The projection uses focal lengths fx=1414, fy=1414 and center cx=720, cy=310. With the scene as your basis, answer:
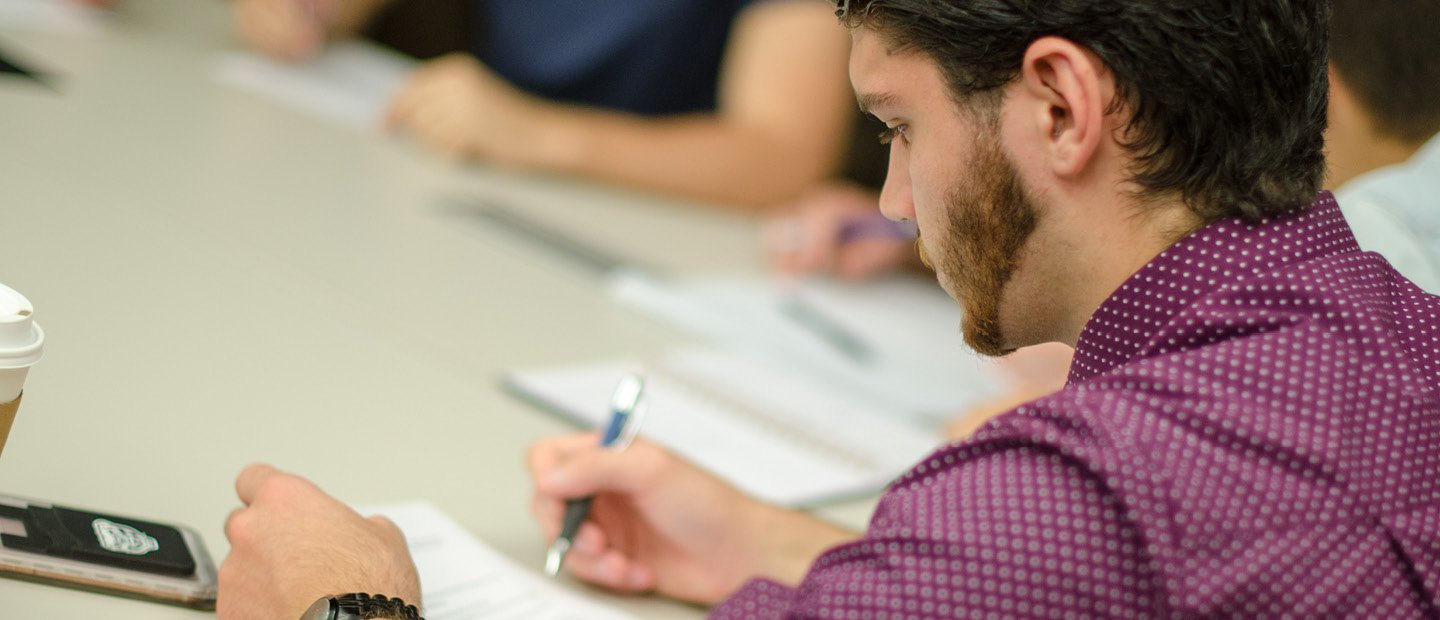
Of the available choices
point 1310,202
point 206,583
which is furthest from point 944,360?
point 206,583

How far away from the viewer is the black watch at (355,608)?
750 millimetres

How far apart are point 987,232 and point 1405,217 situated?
48cm

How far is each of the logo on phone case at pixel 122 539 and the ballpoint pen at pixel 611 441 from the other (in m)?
0.26

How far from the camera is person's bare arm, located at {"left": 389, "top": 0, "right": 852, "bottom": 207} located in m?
1.96

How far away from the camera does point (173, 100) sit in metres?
1.82

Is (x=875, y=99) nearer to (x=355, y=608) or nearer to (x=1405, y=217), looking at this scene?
(x=355, y=608)

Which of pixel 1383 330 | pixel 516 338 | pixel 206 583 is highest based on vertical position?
pixel 1383 330

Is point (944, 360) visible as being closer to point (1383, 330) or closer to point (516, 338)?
point (516, 338)

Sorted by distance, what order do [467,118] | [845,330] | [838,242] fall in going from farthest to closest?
[467,118]
[838,242]
[845,330]

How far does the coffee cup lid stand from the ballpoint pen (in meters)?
0.38

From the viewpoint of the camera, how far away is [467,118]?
1.94m

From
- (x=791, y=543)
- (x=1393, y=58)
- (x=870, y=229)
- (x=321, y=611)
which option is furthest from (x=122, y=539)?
(x=870, y=229)

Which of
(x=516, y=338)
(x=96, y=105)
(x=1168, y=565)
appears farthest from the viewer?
(x=96, y=105)

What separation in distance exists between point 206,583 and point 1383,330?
0.65 metres
